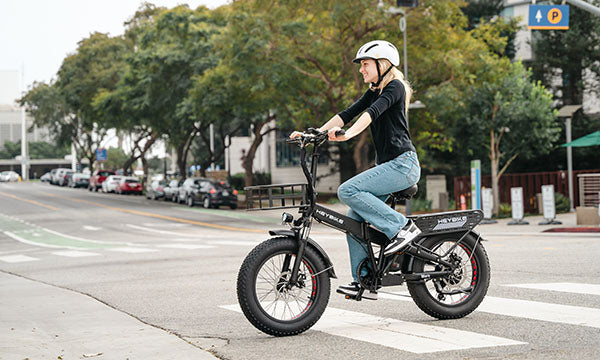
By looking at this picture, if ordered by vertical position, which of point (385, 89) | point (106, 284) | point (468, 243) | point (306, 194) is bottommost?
point (106, 284)

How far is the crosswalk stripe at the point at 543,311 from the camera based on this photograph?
19.2ft

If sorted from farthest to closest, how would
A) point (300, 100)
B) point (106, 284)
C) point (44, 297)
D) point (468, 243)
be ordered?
point (300, 100), point (106, 284), point (44, 297), point (468, 243)

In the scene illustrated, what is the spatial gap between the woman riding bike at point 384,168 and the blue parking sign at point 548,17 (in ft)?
45.3

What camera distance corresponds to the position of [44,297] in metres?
9.11

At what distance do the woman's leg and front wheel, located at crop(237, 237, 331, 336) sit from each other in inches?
19.0

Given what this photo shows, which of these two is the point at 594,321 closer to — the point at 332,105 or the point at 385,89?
the point at 385,89

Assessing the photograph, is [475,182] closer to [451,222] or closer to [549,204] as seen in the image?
[549,204]

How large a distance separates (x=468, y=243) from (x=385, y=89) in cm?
144

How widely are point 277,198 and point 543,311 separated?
8.02ft

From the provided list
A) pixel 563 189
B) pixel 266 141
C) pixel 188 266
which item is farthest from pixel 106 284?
pixel 266 141

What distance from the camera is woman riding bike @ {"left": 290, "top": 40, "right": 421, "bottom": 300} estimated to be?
577cm

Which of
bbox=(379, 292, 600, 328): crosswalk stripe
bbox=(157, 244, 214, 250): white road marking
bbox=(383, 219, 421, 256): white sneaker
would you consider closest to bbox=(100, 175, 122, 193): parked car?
bbox=(157, 244, 214, 250): white road marking

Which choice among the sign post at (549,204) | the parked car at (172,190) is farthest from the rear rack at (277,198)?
the parked car at (172,190)

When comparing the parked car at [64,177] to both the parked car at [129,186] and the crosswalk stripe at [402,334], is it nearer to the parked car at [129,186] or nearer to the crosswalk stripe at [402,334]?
the parked car at [129,186]
